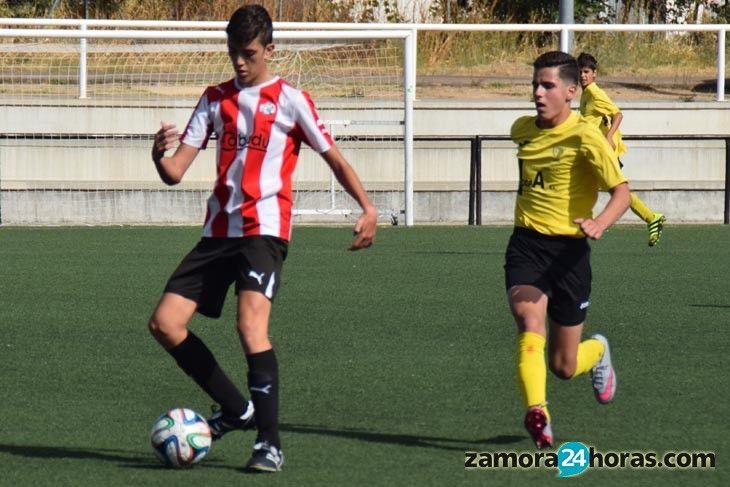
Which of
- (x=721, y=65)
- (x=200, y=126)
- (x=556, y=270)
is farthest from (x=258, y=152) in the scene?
(x=721, y=65)

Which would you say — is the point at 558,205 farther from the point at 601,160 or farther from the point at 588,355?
the point at 588,355

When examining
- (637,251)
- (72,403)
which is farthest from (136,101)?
(72,403)

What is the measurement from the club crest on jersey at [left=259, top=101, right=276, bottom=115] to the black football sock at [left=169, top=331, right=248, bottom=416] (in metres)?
0.93

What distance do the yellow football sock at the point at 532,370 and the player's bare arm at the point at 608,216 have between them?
0.49 metres

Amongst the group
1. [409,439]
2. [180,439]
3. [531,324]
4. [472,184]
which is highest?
[531,324]

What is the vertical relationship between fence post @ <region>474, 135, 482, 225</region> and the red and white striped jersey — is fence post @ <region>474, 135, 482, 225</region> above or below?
below

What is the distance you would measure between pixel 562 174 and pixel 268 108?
4.72 feet

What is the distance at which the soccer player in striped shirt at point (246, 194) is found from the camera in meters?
5.74

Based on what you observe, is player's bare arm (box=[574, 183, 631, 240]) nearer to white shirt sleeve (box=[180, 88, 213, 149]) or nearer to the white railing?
white shirt sleeve (box=[180, 88, 213, 149])

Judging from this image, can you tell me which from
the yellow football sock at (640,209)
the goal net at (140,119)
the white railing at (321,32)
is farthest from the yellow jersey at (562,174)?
the goal net at (140,119)

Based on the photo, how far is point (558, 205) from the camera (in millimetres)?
6523

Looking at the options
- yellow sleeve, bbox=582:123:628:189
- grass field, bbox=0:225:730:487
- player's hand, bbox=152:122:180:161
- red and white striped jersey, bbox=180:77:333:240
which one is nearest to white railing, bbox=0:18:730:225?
grass field, bbox=0:225:730:487

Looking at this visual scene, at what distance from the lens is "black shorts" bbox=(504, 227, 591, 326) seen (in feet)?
21.1

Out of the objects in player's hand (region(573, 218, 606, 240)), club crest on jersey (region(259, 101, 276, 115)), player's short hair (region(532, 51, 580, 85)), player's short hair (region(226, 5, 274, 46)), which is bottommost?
player's hand (region(573, 218, 606, 240))
